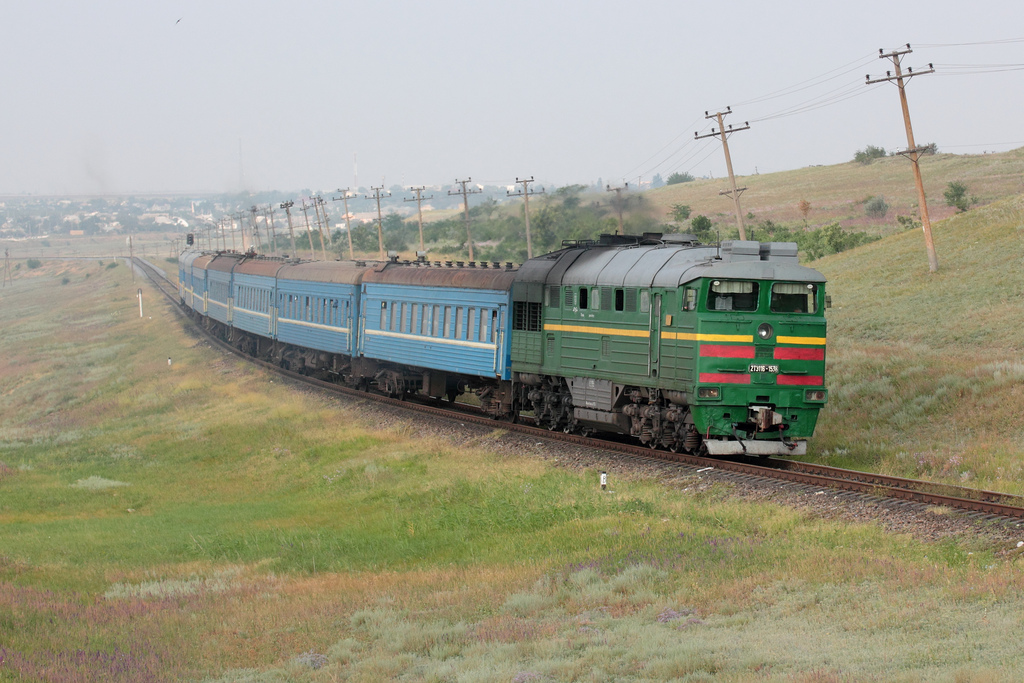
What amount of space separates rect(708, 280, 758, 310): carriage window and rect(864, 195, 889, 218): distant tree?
242 feet

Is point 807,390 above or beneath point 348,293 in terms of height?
beneath

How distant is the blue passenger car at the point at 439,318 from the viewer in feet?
86.6

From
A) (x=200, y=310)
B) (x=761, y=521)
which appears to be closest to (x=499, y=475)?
(x=761, y=521)

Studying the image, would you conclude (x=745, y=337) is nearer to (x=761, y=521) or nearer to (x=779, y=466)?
(x=779, y=466)

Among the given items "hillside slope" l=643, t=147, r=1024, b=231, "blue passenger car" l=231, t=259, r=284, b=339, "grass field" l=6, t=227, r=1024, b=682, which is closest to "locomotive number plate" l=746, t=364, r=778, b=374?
"grass field" l=6, t=227, r=1024, b=682

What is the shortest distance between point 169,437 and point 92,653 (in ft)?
80.3

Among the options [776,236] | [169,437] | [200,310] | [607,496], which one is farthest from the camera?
[776,236]

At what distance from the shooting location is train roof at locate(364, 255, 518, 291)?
88.0 ft

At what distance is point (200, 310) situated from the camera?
67.9 meters

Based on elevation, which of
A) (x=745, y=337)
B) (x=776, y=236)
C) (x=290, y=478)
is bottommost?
(x=290, y=478)

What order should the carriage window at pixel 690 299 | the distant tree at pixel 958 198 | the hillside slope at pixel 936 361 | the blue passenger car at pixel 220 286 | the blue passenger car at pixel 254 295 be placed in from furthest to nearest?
the distant tree at pixel 958 198
the blue passenger car at pixel 220 286
the blue passenger car at pixel 254 295
the hillside slope at pixel 936 361
the carriage window at pixel 690 299

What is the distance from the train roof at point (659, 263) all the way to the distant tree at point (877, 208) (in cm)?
6974

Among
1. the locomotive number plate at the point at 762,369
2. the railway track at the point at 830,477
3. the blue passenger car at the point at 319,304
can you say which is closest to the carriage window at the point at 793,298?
the locomotive number plate at the point at 762,369

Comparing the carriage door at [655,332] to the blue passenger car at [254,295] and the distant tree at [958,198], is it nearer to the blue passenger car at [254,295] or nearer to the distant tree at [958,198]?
the blue passenger car at [254,295]
